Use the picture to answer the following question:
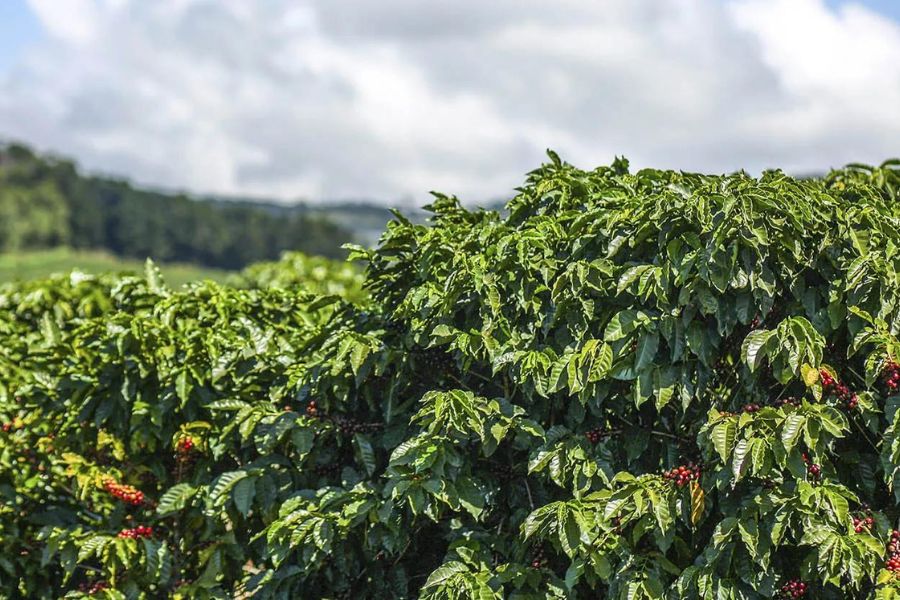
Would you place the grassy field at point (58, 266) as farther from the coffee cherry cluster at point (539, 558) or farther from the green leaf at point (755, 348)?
the green leaf at point (755, 348)

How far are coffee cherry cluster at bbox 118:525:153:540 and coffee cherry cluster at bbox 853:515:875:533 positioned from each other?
129 inches

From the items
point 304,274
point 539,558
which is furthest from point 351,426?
point 304,274

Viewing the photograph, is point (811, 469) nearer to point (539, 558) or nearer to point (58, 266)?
point (539, 558)

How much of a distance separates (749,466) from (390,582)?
170 centimetres

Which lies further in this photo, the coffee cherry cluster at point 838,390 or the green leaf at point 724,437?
the coffee cherry cluster at point 838,390

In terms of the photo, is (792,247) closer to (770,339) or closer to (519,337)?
(770,339)

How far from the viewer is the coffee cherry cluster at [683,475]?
3607mm

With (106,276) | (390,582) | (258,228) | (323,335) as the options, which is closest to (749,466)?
(390,582)

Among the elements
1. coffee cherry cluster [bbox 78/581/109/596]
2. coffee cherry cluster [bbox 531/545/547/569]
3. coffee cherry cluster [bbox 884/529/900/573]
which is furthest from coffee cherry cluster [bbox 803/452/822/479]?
coffee cherry cluster [bbox 78/581/109/596]

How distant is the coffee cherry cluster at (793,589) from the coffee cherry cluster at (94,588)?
314 centimetres

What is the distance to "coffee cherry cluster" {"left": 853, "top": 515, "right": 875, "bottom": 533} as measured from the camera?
11.2 ft

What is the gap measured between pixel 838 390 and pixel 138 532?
→ 3350 millimetres

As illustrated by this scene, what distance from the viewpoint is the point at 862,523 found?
341 centimetres

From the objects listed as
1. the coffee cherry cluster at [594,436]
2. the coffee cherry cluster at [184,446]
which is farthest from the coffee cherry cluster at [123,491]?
the coffee cherry cluster at [594,436]
